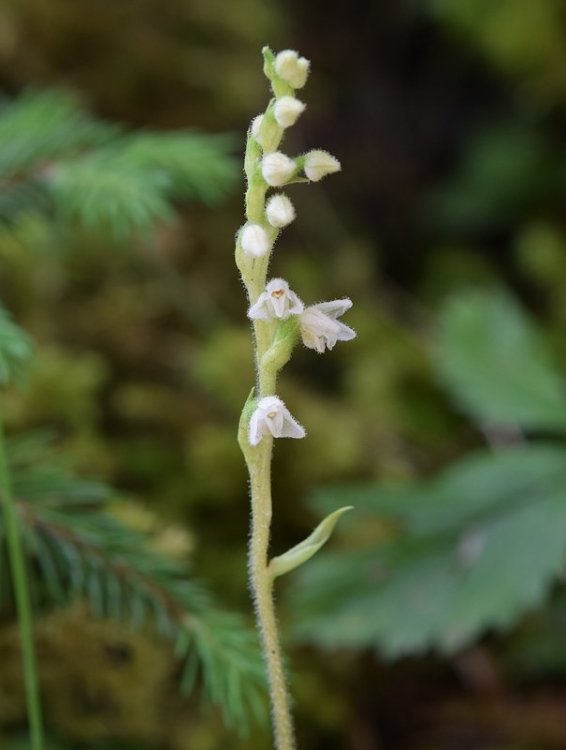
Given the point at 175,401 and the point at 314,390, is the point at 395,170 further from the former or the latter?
the point at 175,401

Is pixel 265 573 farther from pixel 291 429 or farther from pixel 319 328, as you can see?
pixel 319 328

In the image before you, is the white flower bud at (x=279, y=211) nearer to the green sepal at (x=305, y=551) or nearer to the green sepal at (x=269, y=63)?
the green sepal at (x=269, y=63)

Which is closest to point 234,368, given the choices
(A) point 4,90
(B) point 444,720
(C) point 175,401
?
(C) point 175,401

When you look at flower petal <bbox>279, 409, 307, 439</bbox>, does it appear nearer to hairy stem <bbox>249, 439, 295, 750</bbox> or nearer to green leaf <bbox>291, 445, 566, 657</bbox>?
hairy stem <bbox>249, 439, 295, 750</bbox>

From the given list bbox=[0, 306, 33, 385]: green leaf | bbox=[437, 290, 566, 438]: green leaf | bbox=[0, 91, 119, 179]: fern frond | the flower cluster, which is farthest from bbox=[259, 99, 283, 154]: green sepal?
bbox=[437, 290, 566, 438]: green leaf

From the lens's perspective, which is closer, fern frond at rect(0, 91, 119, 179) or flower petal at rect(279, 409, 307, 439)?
flower petal at rect(279, 409, 307, 439)

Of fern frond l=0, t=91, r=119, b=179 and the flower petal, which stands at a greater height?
fern frond l=0, t=91, r=119, b=179

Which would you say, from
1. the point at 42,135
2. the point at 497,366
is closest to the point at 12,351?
the point at 42,135
